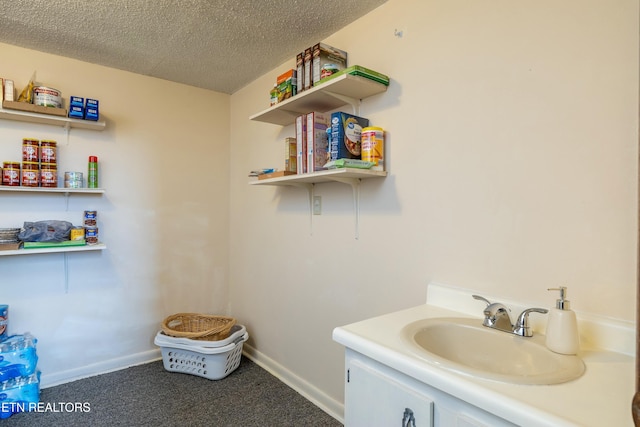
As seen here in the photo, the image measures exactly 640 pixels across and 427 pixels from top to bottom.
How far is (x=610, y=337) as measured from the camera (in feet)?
3.16

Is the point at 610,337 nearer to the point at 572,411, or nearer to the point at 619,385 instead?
the point at 619,385

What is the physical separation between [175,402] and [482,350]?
1.83 metres

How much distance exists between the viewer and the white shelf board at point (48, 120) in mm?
2020

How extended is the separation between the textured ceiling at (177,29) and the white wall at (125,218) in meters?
0.24

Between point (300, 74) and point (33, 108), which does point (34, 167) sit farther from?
point (300, 74)

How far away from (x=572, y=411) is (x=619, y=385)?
0.73 ft

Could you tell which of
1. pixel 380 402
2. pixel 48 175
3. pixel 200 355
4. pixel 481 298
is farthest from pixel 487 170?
pixel 48 175

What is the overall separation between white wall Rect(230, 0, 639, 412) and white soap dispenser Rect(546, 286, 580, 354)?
0.18 meters

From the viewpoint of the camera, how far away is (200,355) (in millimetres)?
2312

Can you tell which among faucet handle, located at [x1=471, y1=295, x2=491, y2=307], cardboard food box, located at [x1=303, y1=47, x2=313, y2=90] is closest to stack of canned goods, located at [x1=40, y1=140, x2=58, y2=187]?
cardboard food box, located at [x1=303, y1=47, x2=313, y2=90]

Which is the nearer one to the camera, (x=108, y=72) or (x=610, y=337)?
(x=610, y=337)

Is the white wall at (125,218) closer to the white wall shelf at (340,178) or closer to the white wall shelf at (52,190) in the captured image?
the white wall shelf at (52,190)

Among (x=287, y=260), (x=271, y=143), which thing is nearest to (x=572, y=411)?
(x=287, y=260)

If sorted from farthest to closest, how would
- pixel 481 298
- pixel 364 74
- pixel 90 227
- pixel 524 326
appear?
pixel 90 227 < pixel 364 74 < pixel 481 298 < pixel 524 326
